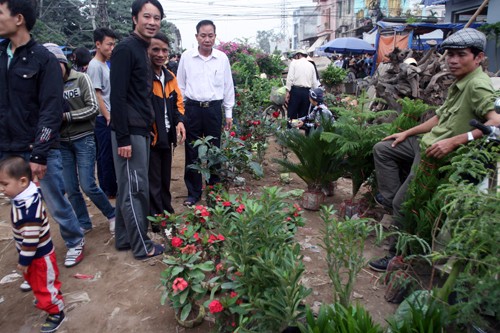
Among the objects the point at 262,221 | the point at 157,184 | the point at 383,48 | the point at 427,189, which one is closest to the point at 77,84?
the point at 157,184

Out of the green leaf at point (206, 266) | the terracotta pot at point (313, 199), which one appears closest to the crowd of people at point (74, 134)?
the green leaf at point (206, 266)

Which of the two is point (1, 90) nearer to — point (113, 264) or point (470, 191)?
point (113, 264)

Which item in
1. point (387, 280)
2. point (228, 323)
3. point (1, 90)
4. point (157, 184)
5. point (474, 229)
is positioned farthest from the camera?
point (157, 184)

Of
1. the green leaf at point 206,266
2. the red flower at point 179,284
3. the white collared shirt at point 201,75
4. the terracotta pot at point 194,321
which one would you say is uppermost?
the white collared shirt at point 201,75

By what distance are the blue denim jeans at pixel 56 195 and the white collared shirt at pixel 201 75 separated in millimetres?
1823

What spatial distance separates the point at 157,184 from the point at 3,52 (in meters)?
1.63

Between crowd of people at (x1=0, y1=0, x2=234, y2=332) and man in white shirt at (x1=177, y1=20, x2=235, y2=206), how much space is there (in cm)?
6

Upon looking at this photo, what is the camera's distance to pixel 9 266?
323 centimetres

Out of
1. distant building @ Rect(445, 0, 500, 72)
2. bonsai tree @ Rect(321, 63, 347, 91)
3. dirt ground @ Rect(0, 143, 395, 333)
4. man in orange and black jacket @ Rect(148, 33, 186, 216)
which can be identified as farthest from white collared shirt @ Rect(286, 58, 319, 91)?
distant building @ Rect(445, 0, 500, 72)

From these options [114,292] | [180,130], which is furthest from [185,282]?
[180,130]

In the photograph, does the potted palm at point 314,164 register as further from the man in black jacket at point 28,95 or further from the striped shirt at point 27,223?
the striped shirt at point 27,223

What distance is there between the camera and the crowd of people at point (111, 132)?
A: 7.79ft

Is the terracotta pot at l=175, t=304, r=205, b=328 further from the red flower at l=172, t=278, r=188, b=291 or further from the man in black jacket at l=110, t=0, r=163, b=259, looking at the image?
the man in black jacket at l=110, t=0, r=163, b=259

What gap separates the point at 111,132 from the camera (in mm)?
3123
